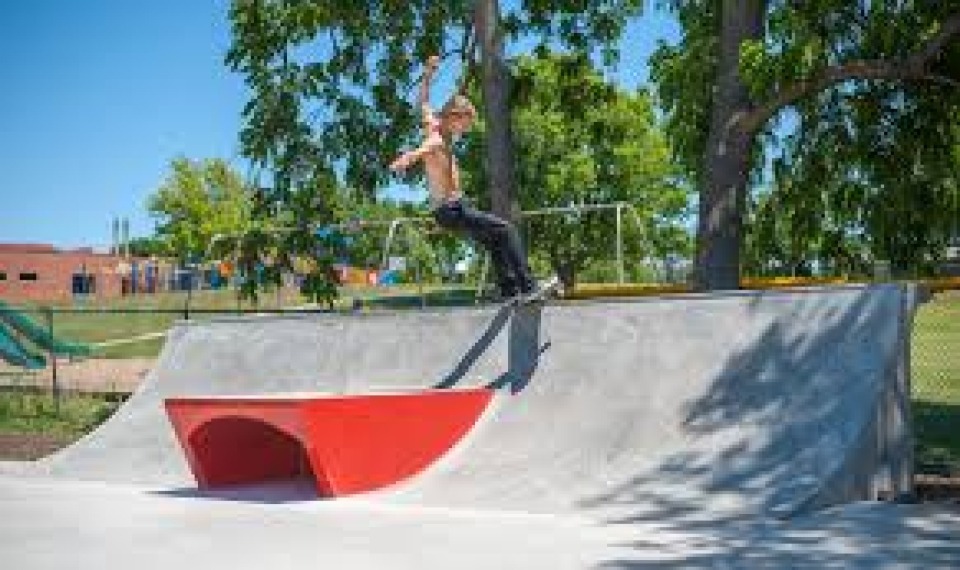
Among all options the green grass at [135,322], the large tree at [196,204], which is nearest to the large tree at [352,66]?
the green grass at [135,322]

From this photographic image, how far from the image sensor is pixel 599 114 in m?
19.4

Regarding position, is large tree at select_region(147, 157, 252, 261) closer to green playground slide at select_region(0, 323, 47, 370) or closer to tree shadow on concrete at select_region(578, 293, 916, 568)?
green playground slide at select_region(0, 323, 47, 370)

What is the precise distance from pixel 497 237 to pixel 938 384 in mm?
8880

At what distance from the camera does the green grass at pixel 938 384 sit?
10362 millimetres

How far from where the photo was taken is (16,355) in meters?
19.9

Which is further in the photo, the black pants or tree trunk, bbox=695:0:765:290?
tree trunk, bbox=695:0:765:290

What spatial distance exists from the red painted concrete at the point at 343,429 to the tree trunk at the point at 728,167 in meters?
4.29

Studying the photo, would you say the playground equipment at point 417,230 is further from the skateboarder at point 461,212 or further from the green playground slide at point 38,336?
the skateboarder at point 461,212

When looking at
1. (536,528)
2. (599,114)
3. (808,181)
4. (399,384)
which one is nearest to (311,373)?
(399,384)

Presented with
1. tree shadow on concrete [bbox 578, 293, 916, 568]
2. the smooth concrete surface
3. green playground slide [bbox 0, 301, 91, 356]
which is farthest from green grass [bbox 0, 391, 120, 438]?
tree shadow on concrete [bbox 578, 293, 916, 568]

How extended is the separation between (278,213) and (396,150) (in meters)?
1.91

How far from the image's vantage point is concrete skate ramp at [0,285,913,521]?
697 centimetres

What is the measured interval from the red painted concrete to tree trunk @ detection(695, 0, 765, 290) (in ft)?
14.1

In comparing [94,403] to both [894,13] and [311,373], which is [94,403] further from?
[894,13]
